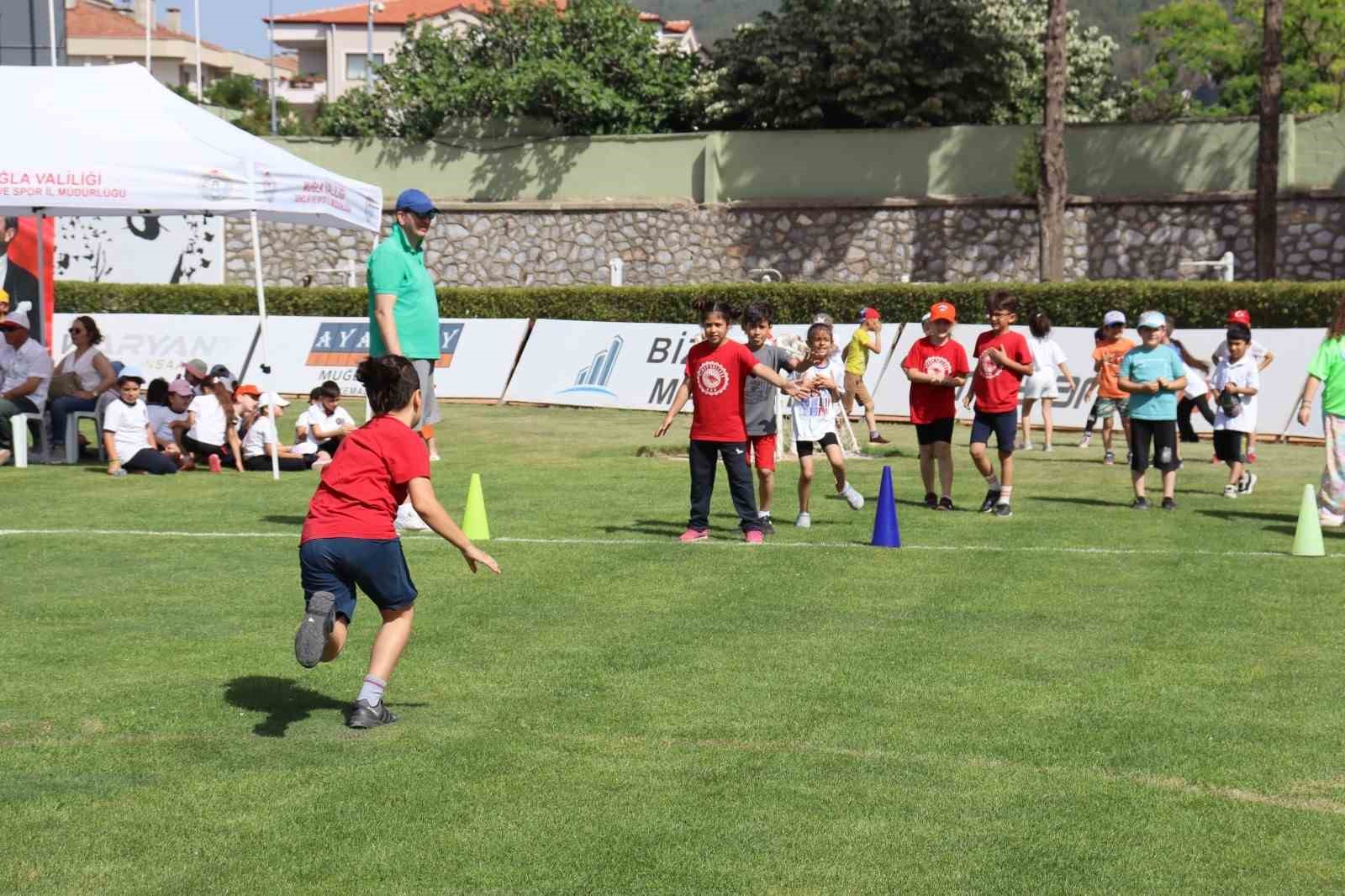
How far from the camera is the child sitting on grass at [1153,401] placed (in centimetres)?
1537

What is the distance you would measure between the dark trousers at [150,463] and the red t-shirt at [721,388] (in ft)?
23.5

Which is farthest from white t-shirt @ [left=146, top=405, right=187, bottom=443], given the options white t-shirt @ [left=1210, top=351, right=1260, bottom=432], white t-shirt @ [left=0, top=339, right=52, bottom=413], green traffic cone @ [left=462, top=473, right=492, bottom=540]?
white t-shirt @ [left=1210, top=351, right=1260, bottom=432]

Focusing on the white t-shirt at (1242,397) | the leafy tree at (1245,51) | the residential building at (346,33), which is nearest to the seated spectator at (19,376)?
the white t-shirt at (1242,397)

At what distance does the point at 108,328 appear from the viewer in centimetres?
2800

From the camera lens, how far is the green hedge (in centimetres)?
2569

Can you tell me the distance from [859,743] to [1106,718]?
1226 millimetres

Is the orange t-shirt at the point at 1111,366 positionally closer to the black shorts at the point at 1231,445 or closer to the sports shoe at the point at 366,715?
the black shorts at the point at 1231,445

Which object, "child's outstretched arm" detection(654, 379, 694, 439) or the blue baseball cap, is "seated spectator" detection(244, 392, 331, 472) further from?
the blue baseball cap

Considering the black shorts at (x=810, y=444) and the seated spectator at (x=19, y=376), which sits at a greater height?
the seated spectator at (x=19, y=376)

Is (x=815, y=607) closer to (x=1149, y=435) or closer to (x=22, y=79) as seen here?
(x=1149, y=435)

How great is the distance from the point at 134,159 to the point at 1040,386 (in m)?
10.8

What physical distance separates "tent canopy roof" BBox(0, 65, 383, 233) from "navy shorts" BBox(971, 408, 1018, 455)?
7475 mm

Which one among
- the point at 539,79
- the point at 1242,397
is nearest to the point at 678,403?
the point at 1242,397

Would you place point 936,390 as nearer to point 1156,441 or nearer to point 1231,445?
point 1156,441
